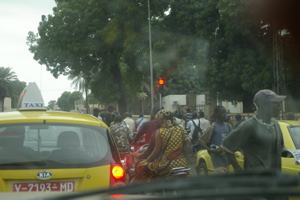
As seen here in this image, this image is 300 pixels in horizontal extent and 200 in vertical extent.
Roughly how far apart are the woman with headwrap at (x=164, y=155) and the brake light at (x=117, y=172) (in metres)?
1.21

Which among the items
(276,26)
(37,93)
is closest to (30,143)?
(37,93)

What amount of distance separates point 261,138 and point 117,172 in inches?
57.0

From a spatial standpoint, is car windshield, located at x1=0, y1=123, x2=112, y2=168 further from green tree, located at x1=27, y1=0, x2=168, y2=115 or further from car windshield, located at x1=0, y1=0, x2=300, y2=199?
green tree, located at x1=27, y1=0, x2=168, y2=115

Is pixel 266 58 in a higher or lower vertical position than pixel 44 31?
lower

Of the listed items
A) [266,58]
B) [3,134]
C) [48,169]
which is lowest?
[48,169]

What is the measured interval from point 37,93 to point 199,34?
21.5 m

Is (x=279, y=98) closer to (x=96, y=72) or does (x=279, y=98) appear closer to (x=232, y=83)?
(x=232, y=83)

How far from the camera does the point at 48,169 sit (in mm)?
4664

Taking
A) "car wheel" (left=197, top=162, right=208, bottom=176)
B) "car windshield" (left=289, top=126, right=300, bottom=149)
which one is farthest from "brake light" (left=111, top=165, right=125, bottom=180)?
"car wheel" (left=197, top=162, right=208, bottom=176)

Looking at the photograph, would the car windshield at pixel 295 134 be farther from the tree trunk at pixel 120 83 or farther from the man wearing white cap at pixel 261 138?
the tree trunk at pixel 120 83

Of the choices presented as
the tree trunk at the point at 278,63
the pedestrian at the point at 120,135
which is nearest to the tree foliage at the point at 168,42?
the tree trunk at the point at 278,63

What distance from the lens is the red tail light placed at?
16.1ft

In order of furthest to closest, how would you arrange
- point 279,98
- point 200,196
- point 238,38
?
point 238,38 → point 279,98 → point 200,196

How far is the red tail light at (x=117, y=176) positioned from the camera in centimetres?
491
